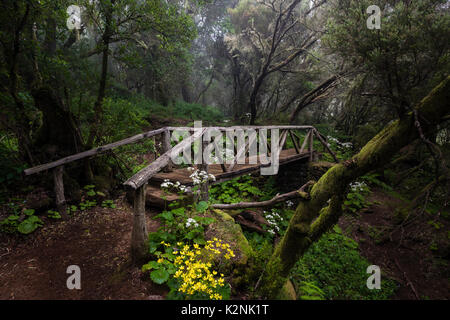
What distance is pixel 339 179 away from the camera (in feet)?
11.7

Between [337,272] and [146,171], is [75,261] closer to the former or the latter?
[146,171]

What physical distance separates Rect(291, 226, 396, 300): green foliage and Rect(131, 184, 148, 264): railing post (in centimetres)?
332

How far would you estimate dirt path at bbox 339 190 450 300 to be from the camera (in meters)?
5.07

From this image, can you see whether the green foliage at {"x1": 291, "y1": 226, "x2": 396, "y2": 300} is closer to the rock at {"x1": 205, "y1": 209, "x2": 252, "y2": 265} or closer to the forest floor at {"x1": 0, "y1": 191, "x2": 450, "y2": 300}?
the forest floor at {"x1": 0, "y1": 191, "x2": 450, "y2": 300}

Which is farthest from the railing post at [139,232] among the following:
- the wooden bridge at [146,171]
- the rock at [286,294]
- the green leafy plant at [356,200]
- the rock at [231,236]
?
the green leafy plant at [356,200]

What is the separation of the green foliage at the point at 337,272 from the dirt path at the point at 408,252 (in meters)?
0.43

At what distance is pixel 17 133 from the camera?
389 cm

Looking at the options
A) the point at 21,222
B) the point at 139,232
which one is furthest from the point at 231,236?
the point at 21,222

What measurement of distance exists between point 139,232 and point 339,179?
3.25 m

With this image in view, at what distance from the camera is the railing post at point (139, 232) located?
2473mm

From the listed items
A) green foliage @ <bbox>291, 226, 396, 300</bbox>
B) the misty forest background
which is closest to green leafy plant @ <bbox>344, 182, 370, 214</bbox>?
the misty forest background

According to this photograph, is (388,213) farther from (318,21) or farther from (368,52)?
(318,21)

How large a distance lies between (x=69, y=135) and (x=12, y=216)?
183 centimetres
